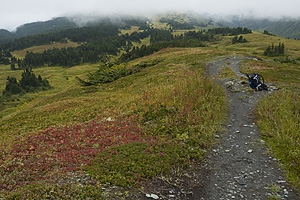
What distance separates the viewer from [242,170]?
9.84 m

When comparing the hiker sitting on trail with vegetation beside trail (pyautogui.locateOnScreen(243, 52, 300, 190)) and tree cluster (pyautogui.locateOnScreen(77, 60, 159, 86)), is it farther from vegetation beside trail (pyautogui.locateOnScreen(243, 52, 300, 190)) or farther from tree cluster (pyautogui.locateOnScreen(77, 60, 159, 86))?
tree cluster (pyautogui.locateOnScreen(77, 60, 159, 86))

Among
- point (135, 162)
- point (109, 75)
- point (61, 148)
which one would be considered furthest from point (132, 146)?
point (109, 75)

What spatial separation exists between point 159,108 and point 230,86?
11556 millimetres

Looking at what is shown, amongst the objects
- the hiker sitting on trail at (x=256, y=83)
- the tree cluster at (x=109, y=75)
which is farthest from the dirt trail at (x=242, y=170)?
the tree cluster at (x=109, y=75)

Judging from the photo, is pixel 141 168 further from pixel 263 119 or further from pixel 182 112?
pixel 263 119

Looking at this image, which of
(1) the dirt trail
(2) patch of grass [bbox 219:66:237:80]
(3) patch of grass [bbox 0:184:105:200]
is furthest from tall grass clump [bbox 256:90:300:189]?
(2) patch of grass [bbox 219:66:237:80]

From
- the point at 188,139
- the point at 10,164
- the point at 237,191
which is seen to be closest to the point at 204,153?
the point at 188,139

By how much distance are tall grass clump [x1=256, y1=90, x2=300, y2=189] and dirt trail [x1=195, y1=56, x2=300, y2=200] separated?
405mm

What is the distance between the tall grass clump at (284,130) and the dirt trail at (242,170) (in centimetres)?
41

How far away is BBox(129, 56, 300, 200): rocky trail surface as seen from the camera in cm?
833

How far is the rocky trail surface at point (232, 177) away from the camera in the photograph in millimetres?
8328

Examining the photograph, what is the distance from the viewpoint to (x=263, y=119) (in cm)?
1466

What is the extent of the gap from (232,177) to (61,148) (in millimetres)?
8588

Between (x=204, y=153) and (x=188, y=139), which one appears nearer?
(x=204, y=153)
